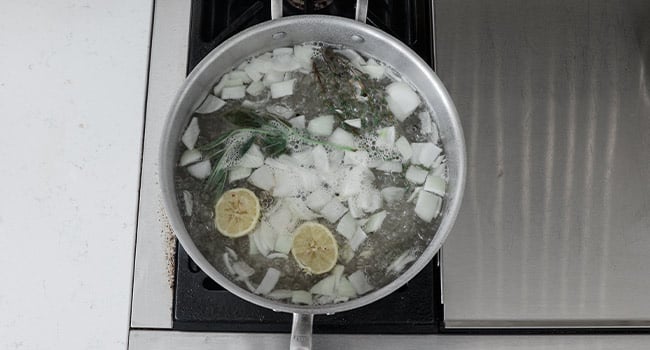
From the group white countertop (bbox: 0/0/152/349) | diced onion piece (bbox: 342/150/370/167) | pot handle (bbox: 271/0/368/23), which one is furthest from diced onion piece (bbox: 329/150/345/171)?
white countertop (bbox: 0/0/152/349)

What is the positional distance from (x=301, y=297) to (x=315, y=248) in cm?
8

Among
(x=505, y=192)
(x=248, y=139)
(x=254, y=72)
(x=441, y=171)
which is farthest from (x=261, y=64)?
(x=505, y=192)

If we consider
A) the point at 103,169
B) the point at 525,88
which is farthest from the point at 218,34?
the point at 525,88

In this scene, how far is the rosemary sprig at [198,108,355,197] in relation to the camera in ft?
3.37

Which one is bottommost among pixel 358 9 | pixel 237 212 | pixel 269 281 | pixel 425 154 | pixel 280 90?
pixel 269 281

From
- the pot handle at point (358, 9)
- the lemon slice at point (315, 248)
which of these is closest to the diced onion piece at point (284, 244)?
the lemon slice at point (315, 248)

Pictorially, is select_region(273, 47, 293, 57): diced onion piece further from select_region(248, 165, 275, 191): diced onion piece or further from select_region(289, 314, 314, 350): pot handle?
select_region(289, 314, 314, 350): pot handle

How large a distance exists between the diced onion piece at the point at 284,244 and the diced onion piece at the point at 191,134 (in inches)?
8.0

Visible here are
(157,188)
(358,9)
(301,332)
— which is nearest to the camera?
(301,332)

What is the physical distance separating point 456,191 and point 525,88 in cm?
35

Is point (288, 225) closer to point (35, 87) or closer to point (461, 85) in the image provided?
point (461, 85)

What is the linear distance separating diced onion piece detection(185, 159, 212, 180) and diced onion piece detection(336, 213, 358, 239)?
0.72 ft

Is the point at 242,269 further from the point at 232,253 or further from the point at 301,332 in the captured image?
the point at 301,332

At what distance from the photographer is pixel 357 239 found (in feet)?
3.32
